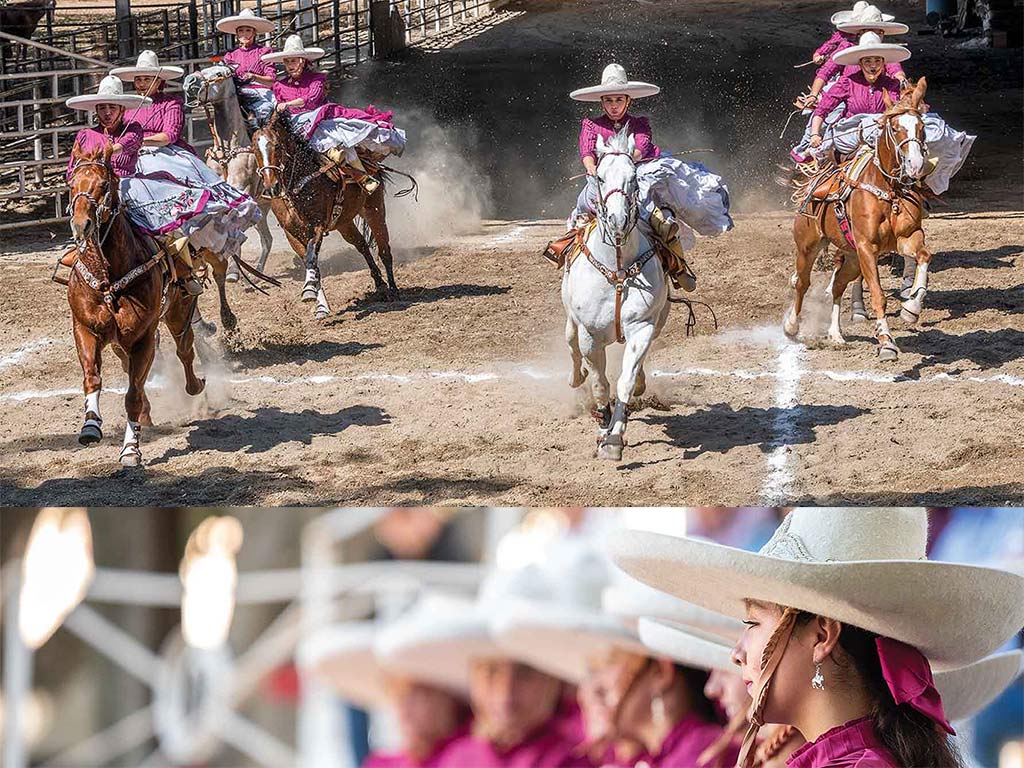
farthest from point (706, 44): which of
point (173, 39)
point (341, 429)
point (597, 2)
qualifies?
point (341, 429)

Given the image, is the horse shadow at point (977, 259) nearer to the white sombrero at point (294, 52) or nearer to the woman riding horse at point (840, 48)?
the woman riding horse at point (840, 48)

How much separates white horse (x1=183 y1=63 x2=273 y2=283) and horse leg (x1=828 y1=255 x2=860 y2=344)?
4.65 m

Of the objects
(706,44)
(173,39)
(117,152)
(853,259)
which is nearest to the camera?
(117,152)

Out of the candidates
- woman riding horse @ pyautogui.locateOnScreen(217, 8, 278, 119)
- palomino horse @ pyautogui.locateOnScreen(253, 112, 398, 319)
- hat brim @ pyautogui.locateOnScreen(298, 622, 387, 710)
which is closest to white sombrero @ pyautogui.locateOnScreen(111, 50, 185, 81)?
woman riding horse @ pyautogui.locateOnScreen(217, 8, 278, 119)

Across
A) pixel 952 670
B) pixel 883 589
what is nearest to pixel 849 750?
pixel 883 589

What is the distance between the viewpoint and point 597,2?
88.3ft

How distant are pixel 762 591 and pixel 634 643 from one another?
26cm

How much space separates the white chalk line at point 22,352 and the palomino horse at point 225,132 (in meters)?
1.46

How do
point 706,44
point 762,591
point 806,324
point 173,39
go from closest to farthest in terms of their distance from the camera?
1. point 762,591
2. point 806,324
3. point 173,39
4. point 706,44

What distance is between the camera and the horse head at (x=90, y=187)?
8.07 metres

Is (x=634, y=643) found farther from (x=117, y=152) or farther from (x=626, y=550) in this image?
(x=117, y=152)

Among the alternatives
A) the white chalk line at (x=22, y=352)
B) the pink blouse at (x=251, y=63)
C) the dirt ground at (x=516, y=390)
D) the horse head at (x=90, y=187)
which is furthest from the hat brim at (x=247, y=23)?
the horse head at (x=90, y=187)

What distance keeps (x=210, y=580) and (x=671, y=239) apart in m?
6.08

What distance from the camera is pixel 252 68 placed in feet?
43.9
